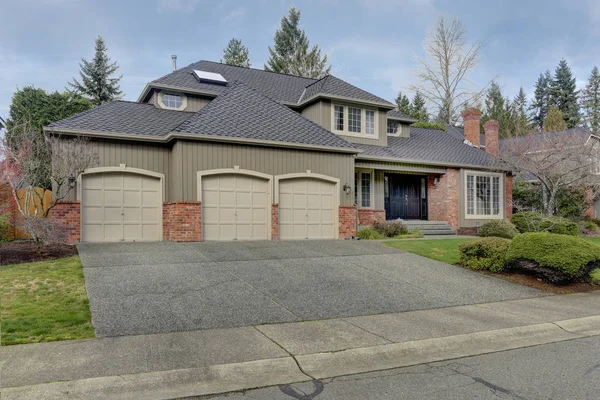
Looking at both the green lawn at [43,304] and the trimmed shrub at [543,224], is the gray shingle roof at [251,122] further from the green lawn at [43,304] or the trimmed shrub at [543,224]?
the trimmed shrub at [543,224]

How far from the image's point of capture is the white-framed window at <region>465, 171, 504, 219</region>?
68.1 feet

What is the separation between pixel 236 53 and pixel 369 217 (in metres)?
36.6

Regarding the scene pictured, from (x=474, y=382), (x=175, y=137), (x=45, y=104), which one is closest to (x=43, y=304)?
(x=474, y=382)

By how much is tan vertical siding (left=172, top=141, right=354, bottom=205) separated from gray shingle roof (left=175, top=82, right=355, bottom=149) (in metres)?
0.41

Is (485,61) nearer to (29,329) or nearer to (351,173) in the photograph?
(351,173)

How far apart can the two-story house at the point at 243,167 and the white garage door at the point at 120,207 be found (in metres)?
0.03

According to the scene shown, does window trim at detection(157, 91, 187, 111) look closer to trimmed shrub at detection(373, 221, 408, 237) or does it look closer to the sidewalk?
trimmed shrub at detection(373, 221, 408, 237)

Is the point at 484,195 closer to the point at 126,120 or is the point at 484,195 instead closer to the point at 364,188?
the point at 364,188

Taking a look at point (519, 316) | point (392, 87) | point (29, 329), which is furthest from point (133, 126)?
point (392, 87)

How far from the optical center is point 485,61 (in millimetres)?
37812

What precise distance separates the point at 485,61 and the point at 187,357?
3996 cm

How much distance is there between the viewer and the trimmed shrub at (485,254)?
10.5m

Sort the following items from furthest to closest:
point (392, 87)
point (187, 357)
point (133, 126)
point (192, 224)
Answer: point (392, 87), point (133, 126), point (192, 224), point (187, 357)

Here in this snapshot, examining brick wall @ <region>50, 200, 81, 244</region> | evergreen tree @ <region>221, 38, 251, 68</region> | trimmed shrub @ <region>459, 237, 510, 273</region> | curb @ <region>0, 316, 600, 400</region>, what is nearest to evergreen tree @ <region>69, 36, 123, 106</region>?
evergreen tree @ <region>221, 38, 251, 68</region>
